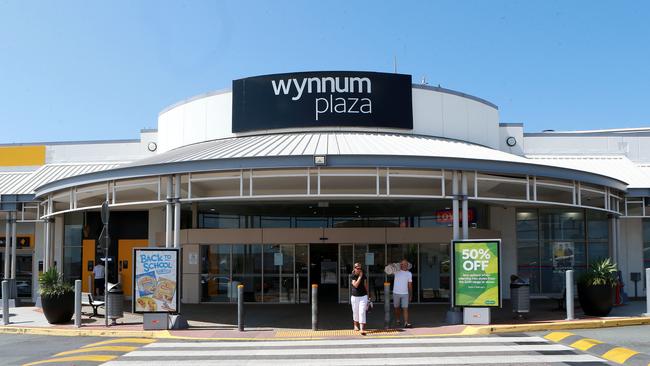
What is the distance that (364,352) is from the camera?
12.3 metres

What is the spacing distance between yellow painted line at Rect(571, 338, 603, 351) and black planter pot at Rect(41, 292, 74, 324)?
42.3 ft

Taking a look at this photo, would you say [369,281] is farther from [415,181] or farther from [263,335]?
[263,335]

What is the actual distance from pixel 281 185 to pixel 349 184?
2123 millimetres

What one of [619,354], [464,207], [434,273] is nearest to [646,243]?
[434,273]

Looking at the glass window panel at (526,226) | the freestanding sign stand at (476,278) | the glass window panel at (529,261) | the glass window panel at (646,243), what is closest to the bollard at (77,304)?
the freestanding sign stand at (476,278)

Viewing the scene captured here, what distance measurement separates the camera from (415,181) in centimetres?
1927

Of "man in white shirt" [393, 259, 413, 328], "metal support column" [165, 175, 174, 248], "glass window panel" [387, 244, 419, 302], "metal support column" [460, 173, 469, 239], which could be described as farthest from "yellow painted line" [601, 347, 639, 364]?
"metal support column" [165, 175, 174, 248]

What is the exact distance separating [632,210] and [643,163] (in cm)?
232

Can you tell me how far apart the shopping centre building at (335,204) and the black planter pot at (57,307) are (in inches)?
115

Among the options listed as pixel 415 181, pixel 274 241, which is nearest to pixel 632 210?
pixel 415 181

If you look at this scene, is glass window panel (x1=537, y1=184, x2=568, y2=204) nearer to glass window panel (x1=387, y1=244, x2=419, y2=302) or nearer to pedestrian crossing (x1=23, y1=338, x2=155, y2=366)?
glass window panel (x1=387, y1=244, x2=419, y2=302)

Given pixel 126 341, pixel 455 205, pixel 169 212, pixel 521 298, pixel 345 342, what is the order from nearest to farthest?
pixel 345 342, pixel 126 341, pixel 455 205, pixel 521 298, pixel 169 212

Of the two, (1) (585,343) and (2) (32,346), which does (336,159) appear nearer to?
(1) (585,343)

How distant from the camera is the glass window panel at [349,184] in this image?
18413mm
